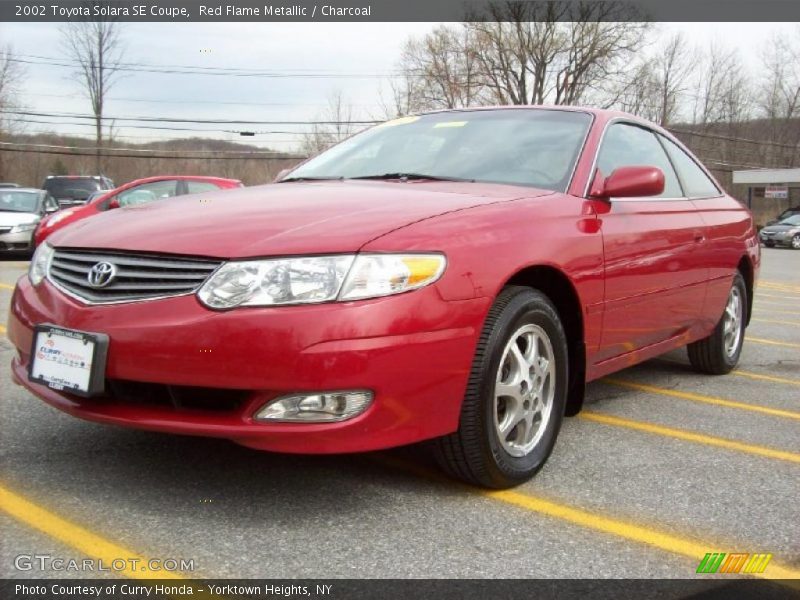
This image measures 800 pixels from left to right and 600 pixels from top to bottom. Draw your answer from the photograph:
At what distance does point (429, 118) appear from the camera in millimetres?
4094

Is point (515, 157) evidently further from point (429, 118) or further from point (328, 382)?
point (328, 382)

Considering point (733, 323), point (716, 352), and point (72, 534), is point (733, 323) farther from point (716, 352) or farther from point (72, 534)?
point (72, 534)

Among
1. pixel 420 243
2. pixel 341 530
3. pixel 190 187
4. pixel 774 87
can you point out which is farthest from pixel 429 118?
pixel 774 87

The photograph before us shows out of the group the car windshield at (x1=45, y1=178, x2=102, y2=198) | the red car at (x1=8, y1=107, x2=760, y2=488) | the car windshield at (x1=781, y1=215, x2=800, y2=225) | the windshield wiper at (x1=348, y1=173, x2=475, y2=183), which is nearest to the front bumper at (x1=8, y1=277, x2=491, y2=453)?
the red car at (x1=8, y1=107, x2=760, y2=488)

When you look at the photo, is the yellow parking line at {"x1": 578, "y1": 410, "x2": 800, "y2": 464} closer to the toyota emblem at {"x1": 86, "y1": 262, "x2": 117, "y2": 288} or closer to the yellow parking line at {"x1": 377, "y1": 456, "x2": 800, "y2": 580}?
the yellow parking line at {"x1": 377, "y1": 456, "x2": 800, "y2": 580}

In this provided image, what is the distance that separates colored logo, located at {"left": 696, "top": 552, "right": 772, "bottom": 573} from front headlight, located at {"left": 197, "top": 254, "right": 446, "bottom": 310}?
1209 millimetres

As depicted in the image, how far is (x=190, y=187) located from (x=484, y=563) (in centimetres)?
1108

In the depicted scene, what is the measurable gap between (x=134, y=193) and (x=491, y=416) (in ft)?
34.8

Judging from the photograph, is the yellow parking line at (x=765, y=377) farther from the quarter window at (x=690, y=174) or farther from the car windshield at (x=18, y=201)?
the car windshield at (x=18, y=201)

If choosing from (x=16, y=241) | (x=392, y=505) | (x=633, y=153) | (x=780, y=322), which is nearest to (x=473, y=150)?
(x=633, y=153)

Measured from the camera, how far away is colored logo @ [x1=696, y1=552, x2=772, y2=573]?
2.29 m

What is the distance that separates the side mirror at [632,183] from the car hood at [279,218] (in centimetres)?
38

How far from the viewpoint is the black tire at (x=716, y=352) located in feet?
16.0

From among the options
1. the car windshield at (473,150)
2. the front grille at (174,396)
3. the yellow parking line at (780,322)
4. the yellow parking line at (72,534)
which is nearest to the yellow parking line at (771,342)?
the yellow parking line at (780,322)
